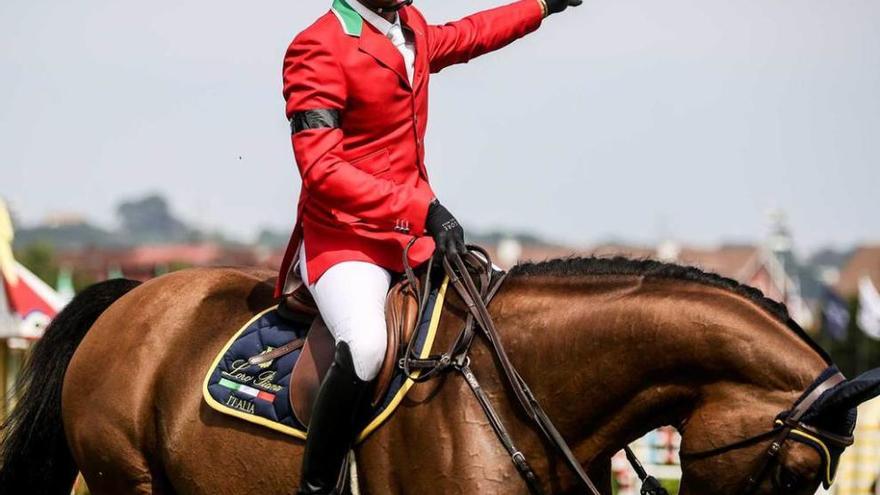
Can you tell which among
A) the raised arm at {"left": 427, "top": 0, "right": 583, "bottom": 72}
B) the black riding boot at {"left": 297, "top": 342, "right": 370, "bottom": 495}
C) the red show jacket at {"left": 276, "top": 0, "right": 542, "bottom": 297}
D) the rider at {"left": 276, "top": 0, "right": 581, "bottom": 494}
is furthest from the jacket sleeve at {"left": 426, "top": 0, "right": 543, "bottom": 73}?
the black riding boot at {"left": 297, "top": 342, "right": 370, "bottom": 495}

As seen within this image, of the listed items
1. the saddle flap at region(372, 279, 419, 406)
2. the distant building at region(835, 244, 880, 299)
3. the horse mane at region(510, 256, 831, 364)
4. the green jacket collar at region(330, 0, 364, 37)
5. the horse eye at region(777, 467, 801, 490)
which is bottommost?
the distant building at region(835, 244, 880, 299)

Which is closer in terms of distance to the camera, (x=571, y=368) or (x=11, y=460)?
(x=571, y=368)

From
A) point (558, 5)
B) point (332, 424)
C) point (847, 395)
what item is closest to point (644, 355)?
point (847, 395)

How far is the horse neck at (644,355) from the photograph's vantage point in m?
4.88

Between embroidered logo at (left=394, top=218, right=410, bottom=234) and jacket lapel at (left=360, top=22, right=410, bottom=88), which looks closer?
embroidered logo at (left=394, top=218, right=410, bottom=234)

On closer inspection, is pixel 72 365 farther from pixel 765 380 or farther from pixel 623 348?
pixel 765 380

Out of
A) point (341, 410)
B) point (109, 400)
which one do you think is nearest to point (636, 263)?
point (341, 410)

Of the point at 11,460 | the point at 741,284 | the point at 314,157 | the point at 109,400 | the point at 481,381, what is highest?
the point at 314,157

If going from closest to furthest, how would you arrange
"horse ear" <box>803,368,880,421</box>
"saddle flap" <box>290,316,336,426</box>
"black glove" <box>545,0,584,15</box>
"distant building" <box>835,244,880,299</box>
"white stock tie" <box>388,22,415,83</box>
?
"horse ear" <box>803,368,880,421</box>, "saddle flap" <box>290,316,336,426</box>, "white stock tie" <box>388,22,415,83</box>, "black glove" <box>545,0,584,15</box>, "distant building" <box>835,244,880,299</box>

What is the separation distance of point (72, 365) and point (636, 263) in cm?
288

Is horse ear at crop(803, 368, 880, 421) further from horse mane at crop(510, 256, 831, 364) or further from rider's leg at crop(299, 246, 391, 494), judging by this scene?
rider's leg at crop(299, 246, 391, 494)

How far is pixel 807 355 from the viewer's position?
15.9ft

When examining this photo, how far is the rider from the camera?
17.5 ft

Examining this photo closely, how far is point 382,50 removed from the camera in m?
5.59
